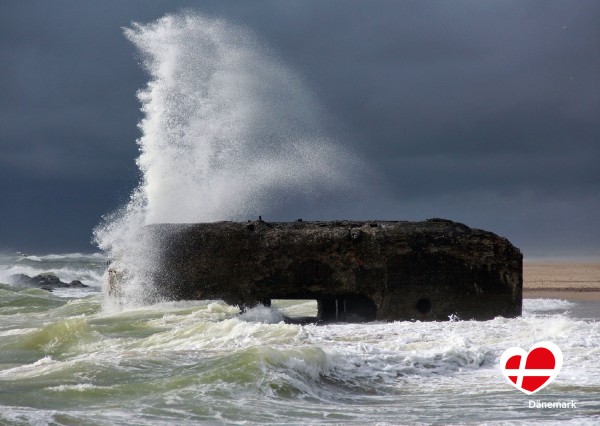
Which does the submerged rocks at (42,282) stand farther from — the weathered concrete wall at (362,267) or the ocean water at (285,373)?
the ocean water at (285,373)

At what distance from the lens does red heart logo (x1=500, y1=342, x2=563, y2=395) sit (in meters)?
5.64

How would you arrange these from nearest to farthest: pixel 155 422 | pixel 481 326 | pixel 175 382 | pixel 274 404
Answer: pixel 155 422 < pixel 274 404 < pixel 175 382 < pixel 481 326

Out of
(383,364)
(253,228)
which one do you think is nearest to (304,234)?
(253,228)

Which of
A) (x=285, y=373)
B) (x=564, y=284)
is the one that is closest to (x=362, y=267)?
(x=285, y=373)

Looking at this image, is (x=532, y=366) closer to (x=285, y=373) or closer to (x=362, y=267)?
(x=285, y=373)

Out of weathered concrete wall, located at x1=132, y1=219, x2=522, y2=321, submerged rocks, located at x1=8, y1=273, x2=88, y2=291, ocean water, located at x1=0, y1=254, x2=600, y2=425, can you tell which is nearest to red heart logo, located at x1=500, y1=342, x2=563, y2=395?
ocean water, located at x1=0, y1=254, x2=600, y2=425

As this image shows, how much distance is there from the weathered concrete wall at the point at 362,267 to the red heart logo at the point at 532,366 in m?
2.49

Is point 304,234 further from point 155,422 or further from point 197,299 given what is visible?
point 155,422

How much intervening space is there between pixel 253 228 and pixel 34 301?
27.6ft

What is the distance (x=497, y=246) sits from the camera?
9289 millimetres

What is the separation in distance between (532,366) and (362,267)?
3312mm

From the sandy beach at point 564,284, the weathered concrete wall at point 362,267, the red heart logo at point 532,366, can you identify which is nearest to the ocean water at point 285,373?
the red heart logo at point 532,366

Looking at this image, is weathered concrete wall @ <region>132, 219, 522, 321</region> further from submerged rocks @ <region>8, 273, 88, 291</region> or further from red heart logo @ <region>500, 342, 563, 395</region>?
submerged rocks @ <region>8, 273, 88, 291</region>

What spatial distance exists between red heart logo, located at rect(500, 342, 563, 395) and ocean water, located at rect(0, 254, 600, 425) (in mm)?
78
